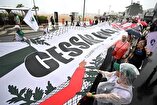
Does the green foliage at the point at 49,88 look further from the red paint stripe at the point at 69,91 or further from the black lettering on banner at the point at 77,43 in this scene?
the black lettering on banner at the point at 77,43

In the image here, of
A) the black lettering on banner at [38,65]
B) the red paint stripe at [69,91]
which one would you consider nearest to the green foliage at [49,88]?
the red paint stripe at [69,91]

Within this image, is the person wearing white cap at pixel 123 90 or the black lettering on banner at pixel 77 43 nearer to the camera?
the person wearing white cap at pixel 123 90

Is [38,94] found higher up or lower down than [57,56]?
lower down

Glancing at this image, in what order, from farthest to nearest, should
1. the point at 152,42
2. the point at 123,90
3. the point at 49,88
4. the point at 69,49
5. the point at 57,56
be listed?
the point at 152,42 → the point at 69,49 → the point at 57,56 → the point at 49,88 → the point at 123,90

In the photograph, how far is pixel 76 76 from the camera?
122 inches

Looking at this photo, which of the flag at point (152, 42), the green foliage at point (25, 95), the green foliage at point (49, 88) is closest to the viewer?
the green foliage at point (25, 95)

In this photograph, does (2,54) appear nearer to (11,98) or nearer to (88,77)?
(11,98)

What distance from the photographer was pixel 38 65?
9.83ft

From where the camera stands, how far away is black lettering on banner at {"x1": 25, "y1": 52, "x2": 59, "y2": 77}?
2809mm

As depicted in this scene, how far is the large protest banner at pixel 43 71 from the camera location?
2.37 m

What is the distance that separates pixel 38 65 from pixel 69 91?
843 mm

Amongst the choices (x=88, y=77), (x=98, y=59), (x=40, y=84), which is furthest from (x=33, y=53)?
(x=98, y=59)

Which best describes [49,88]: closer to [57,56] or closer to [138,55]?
[57,56]

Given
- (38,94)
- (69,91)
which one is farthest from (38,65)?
(69,91)
